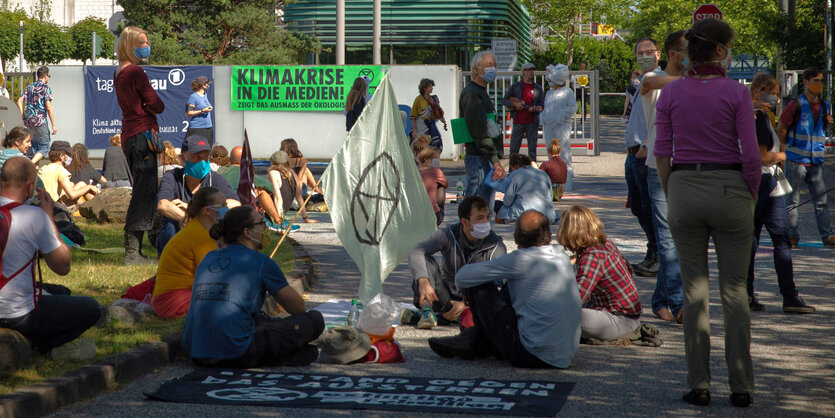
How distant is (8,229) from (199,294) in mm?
1131

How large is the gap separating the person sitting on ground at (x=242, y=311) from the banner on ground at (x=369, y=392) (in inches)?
5.3

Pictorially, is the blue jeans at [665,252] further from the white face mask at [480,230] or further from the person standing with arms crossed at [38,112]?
the person standing with arms crossed at [38,112]

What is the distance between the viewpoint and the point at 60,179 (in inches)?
552

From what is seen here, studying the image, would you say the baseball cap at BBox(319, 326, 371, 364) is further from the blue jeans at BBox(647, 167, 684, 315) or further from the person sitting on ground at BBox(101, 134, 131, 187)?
the person sitting on ground at BBox(101, 134, 131, 187)

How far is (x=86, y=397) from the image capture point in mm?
5449

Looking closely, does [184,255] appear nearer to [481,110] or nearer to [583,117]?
[481,110]

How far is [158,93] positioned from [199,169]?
1592 cm

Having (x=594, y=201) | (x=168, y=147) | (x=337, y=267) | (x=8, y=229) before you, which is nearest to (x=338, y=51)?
(x=594, y=201)

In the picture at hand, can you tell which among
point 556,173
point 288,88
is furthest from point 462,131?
point 288,88

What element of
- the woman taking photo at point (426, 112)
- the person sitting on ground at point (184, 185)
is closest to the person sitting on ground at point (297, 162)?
the woman taking photo at point (426, 112)

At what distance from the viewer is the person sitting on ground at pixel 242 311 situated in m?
5.92

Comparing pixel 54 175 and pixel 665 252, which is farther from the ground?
pixel 54 175

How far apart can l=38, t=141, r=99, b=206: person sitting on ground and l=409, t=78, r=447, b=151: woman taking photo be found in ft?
17.5

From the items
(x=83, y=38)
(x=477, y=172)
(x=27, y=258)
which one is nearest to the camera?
(x=27, y=258)
